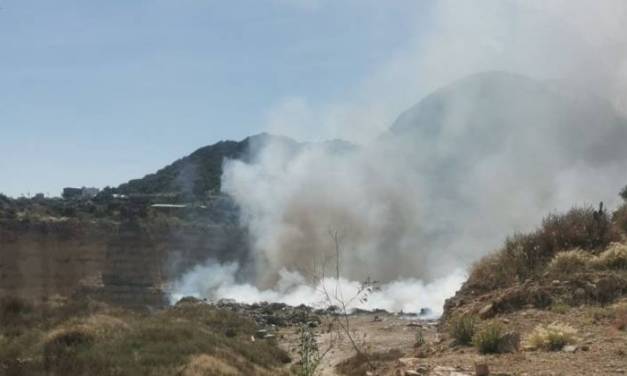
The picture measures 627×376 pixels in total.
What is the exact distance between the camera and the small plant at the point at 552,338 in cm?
1117

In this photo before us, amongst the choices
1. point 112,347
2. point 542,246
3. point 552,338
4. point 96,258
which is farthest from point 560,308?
point 96,258

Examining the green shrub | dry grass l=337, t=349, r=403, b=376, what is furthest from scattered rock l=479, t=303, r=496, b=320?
the green shrub

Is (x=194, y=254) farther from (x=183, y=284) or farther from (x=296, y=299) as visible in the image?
(x=296, y=299)

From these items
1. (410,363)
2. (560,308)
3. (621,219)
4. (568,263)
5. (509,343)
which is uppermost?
(621,219)

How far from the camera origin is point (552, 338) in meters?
11.2

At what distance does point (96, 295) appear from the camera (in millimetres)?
43438

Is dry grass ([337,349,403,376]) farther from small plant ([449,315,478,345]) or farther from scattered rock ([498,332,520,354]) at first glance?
scattered rock ([498,332,520,354])

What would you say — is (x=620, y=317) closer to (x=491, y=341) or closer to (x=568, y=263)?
(x=491, y=341)

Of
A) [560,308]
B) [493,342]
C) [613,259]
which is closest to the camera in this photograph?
[493,342]

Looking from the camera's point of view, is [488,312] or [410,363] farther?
[488,312]

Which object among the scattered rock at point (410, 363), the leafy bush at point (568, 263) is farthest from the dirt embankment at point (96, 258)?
the scattered rock at point (410, 363)

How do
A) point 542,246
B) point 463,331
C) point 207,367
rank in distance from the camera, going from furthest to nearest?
point 207,367 → point 542,246 → point 463,331

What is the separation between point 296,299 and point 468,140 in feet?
89.5

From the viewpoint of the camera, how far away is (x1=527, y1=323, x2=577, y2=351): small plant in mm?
11172
